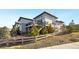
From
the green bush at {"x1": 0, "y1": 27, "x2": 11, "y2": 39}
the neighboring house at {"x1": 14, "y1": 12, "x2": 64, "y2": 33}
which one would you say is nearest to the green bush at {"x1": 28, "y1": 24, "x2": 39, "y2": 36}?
the neighboring house at {"x1": 14, "y1": 12, "x2": 64, "y2": 33}

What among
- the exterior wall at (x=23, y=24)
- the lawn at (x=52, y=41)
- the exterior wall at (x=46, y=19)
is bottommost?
the lawn at (x=52, y=41)

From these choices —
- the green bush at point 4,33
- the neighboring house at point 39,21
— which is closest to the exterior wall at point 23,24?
the neighboring house at point 39,21

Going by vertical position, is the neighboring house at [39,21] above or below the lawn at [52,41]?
above

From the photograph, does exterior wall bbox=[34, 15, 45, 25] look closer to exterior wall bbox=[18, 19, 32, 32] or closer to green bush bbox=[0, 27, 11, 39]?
exterior wall bbox=[18, 19, 32, 32]

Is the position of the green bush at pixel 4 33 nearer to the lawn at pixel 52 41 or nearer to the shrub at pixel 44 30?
the lawn at pixel 52 41

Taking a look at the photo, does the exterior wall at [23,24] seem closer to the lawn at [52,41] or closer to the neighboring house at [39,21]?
the neighboring house at [39,21]

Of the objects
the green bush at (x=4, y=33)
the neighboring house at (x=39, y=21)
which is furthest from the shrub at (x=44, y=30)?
the green bush at (x=4, y=33)

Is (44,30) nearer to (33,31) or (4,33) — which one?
(33,31)

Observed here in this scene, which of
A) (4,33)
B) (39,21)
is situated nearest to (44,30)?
(39,21)
